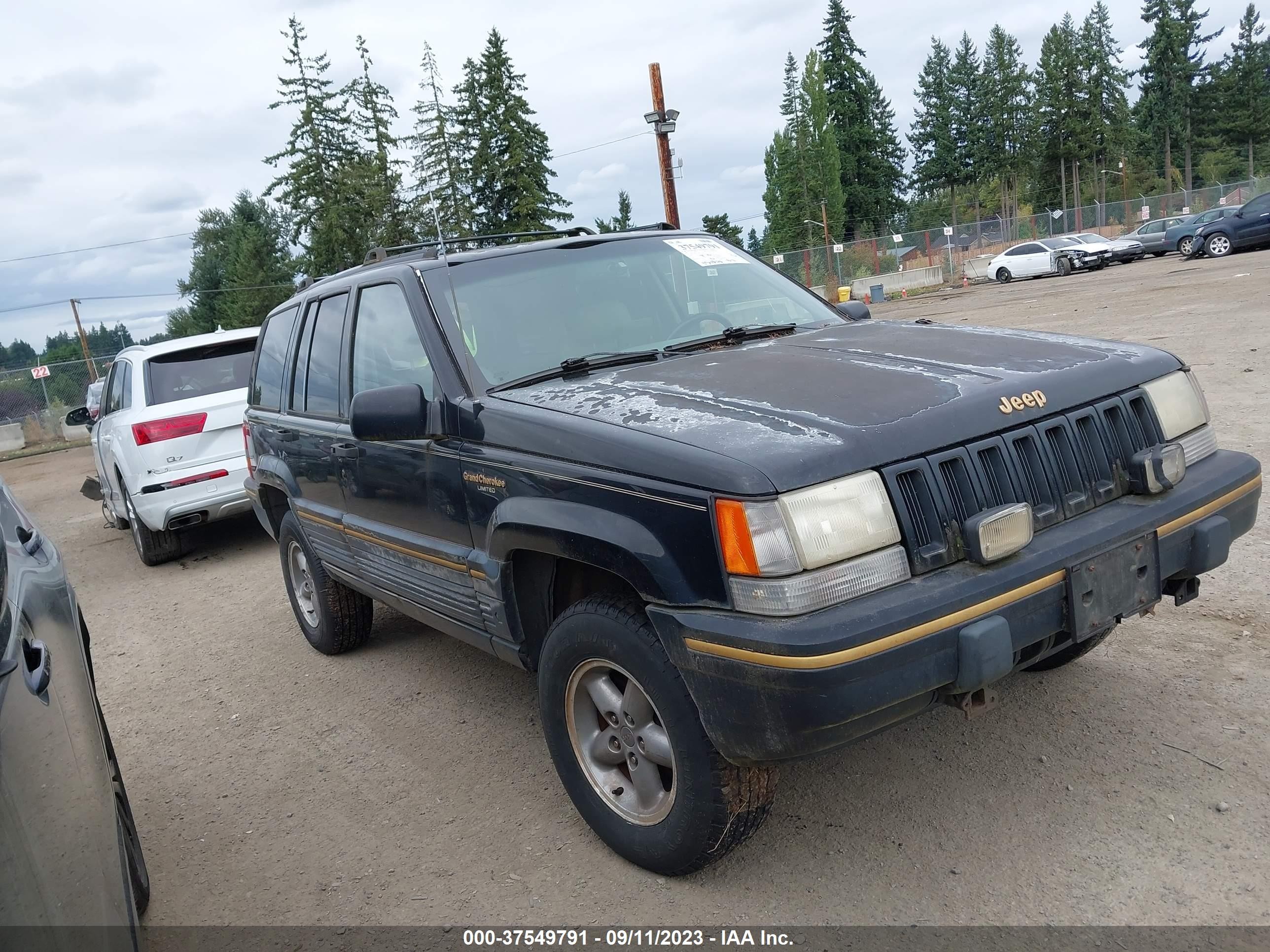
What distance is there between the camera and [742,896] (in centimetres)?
285

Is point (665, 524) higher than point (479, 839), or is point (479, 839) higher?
point (665, 524)

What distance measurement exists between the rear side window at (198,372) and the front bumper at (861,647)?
6.89 meters

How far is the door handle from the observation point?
1888mm

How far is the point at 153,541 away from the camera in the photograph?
8469 millimetres

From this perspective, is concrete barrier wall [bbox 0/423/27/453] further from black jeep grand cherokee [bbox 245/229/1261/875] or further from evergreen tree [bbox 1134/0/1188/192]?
evergreen tree [bbox 1134/0/1188/192]

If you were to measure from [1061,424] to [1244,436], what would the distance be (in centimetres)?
473

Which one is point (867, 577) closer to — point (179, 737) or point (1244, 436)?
point (179, 737)

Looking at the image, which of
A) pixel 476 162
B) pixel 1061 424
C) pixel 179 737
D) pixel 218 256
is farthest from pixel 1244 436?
pixel 218 256

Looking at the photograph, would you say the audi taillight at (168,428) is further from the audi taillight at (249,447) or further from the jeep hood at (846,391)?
the jeep hood at (846,391)

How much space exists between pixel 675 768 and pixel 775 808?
2.36 feet

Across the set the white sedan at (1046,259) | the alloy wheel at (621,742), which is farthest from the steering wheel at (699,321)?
the white sedan at (1046,259)

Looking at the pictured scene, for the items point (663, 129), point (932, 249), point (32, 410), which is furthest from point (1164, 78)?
point (32, 410)

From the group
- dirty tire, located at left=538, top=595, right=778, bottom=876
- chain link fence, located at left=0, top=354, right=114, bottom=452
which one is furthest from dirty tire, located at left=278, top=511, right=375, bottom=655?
chain link fence, located at left=0, top=354, right=114, bottom=452

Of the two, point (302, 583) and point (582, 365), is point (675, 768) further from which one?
point (302, 583)
